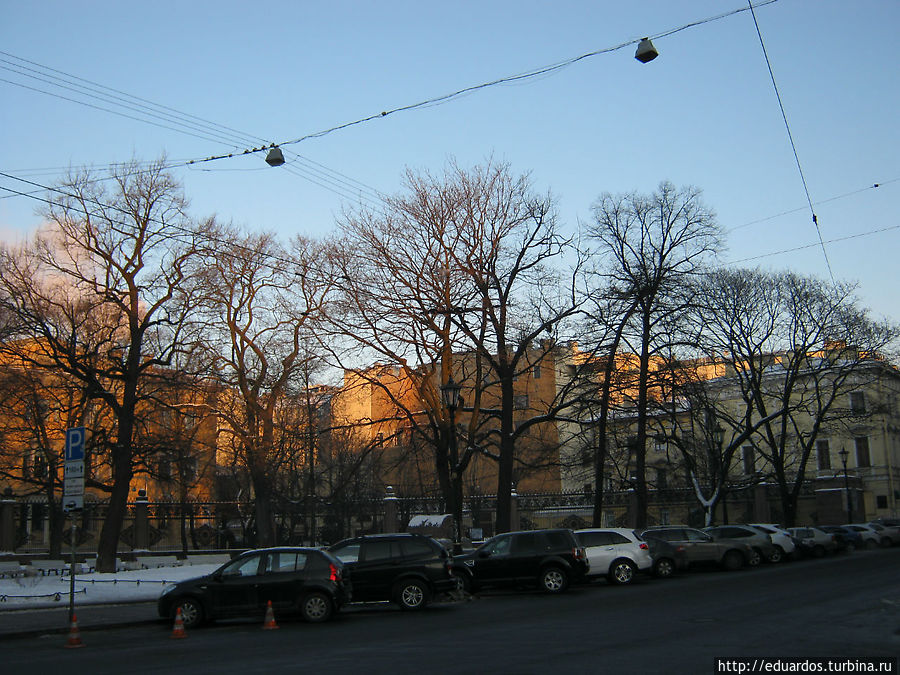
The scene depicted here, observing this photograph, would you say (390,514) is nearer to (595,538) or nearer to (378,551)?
(595,538)

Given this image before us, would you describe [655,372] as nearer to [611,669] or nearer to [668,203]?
[668,203]

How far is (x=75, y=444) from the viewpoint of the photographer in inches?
623

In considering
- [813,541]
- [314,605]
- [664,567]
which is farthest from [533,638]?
[813,541]

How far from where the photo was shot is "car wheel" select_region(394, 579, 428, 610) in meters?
18.1

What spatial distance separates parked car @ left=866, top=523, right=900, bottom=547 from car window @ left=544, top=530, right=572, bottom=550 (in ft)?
92.8

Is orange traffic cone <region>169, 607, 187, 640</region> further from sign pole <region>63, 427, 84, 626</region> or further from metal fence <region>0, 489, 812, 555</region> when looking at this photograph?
metal fence <region>0, 489, 812, 555</region>

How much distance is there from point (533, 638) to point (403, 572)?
5930mm

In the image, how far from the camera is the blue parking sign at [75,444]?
1562 cm

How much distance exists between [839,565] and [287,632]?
788 inches

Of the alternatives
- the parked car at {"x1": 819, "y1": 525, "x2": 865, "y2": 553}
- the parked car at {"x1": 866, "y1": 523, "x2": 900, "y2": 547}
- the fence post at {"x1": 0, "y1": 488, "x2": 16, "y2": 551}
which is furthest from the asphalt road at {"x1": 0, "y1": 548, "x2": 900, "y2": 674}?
the parked car at {"x1": 866, "y1": 523, "x2": 900, "y2": 547}

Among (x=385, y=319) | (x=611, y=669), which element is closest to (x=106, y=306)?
(x=385, y=319)

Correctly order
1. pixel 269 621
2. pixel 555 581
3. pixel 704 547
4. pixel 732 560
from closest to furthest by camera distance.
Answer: pixel 269 621 < pixel 555 581 < pixel 704 547 < pixel 732 560

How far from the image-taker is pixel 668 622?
13.9m

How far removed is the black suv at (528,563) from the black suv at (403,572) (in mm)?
3218
